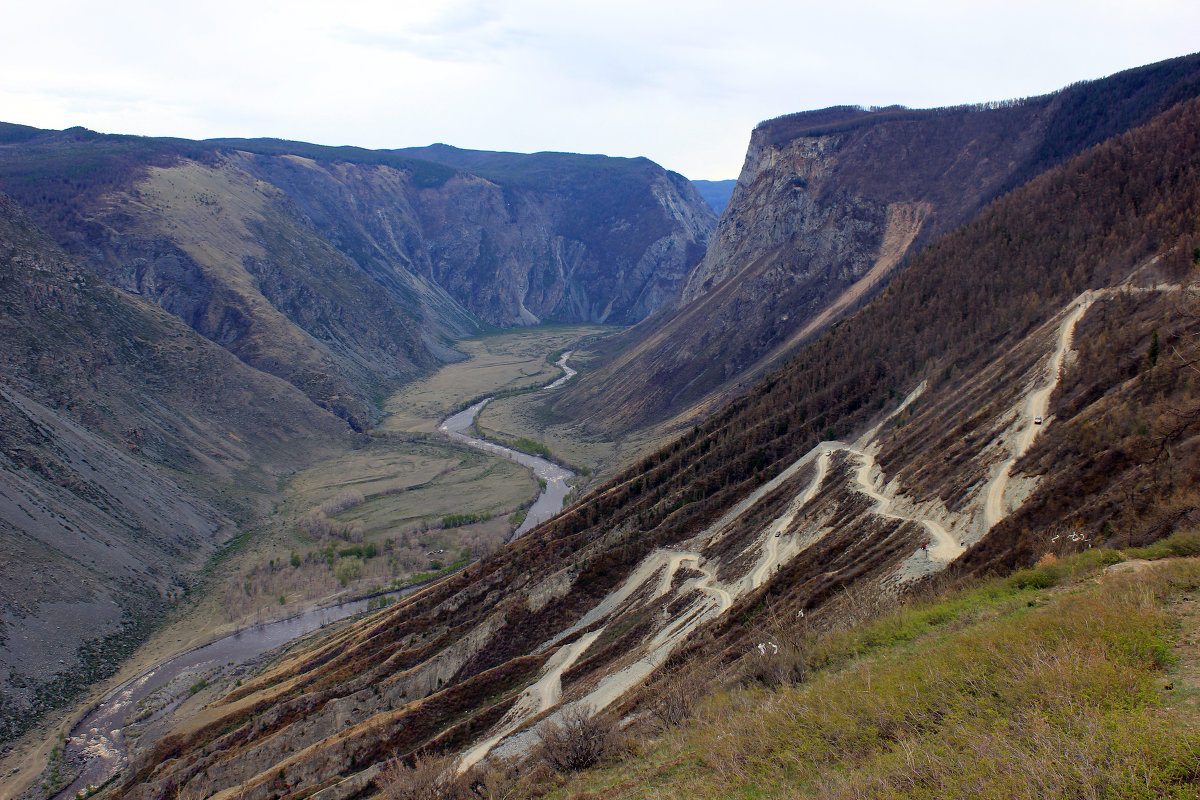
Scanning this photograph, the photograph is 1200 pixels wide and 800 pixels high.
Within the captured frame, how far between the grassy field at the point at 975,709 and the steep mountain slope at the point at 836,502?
4348 mm

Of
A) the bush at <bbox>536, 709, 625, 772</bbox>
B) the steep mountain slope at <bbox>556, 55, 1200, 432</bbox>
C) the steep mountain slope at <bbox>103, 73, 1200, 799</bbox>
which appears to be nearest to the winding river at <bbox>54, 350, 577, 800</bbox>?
the steep mountain slope at <bbox>103, 73, 1200, 799</bbox>

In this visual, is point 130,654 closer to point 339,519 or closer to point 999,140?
point 339,519

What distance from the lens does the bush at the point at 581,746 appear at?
16750 mm

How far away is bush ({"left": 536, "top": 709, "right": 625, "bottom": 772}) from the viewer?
Result: 16.8m

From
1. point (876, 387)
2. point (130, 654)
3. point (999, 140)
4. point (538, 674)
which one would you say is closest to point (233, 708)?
point (130, 654)

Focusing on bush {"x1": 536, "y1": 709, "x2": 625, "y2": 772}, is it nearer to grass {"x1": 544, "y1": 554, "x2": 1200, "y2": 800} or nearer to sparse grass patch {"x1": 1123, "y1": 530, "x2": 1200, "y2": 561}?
grass {"x1": 544, "y1": 554, "x2": 1200, "y2": 800}

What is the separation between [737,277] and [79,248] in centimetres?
9138

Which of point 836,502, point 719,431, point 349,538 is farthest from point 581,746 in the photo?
point 349,538

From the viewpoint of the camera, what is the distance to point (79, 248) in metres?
95.1

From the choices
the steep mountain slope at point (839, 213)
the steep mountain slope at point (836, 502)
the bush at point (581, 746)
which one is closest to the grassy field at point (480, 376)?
the steep mountain slope at point (839, 213)

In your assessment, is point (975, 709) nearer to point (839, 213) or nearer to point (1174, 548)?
point (1174, 548)

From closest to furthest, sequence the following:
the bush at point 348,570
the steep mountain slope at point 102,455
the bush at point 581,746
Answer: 1. the bush at point 581,746
2. the steep mountain slope at point 102,455
3. the bush at point 348,570

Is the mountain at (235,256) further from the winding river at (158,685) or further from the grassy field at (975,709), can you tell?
the grassy field at (975,709)

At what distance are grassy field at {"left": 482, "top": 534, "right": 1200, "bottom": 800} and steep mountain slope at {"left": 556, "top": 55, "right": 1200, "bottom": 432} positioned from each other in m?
60.7
